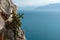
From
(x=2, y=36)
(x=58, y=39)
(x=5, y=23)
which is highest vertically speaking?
(x=58, y=39)

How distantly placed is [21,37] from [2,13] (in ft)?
12.2

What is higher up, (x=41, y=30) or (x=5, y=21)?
(x=41, y=30)

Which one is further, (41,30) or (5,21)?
(41,30)

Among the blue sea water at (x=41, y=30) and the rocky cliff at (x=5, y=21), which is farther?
the blue sea water at (x=41, y=30)

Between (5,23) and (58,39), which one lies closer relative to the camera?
(5,23)

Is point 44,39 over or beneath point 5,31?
over

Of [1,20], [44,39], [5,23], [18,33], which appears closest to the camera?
[1,20]

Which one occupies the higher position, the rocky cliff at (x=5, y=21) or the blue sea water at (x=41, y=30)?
the blue sea water at (x=41, y=30)

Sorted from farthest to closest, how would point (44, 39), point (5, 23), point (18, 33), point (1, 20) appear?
1. point (44, 39)
2. point (18, 33)
3. point (5, 23)
4. point (1, 20)

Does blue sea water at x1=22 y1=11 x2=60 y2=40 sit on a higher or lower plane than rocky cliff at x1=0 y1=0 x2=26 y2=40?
higher

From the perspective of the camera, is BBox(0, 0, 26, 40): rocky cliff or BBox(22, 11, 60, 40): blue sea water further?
BBox(22, 11, 60, 40): blue sea water

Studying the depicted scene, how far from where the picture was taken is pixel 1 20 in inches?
580

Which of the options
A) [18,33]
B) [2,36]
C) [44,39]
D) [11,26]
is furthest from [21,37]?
[44,39]

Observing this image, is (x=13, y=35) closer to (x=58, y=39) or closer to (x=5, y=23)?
(x=5, y=23)
